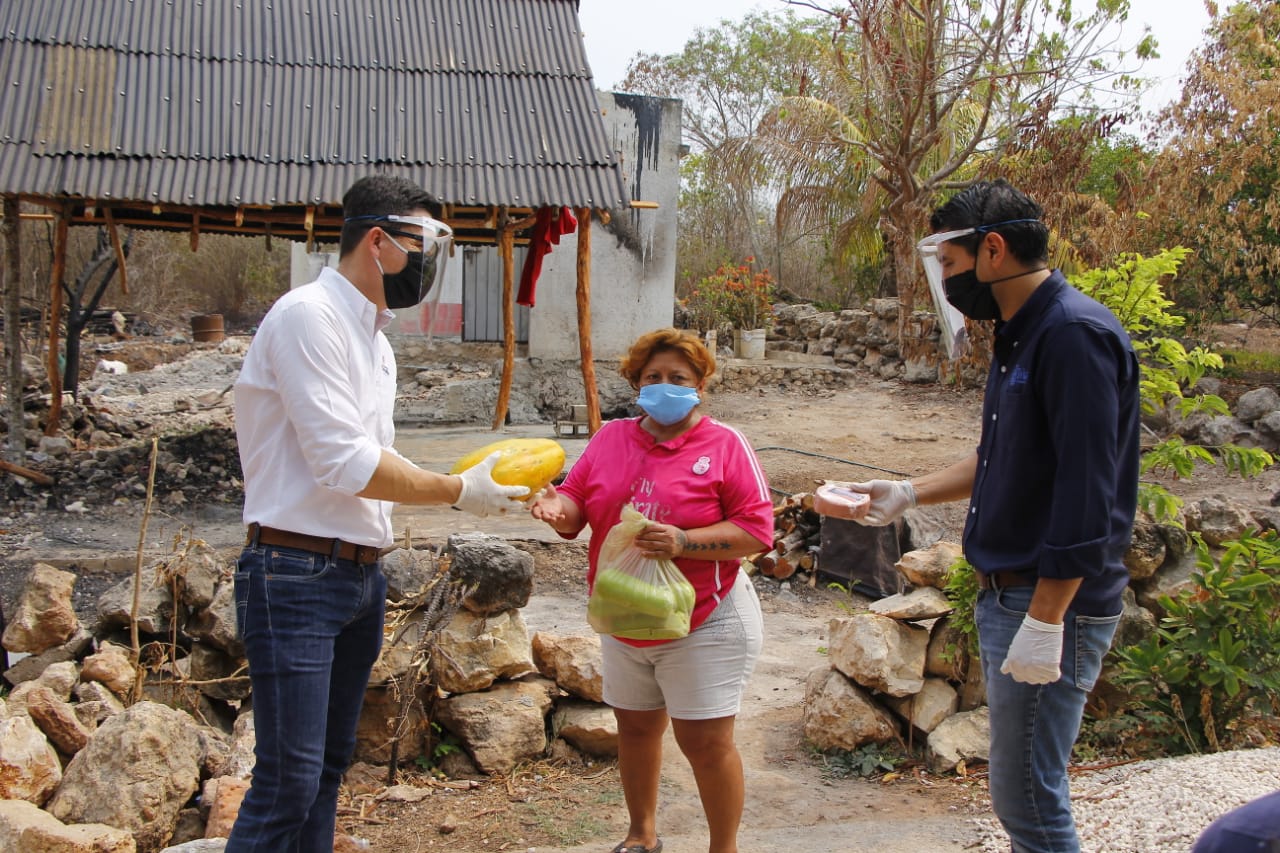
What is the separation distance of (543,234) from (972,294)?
724 cm

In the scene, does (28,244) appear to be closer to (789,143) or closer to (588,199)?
(789,143)

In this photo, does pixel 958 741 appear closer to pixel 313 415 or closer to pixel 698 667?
pixel 698 667

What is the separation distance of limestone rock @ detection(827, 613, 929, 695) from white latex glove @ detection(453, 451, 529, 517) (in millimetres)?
2324

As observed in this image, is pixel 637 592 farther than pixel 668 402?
No

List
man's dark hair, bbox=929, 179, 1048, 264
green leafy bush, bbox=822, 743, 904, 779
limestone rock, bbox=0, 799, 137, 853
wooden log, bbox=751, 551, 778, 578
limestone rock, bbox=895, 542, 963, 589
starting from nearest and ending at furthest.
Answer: man's dark hair, bbox=929, 179, 1048, 264 < limestone rock, bbox=0, 799, 137, 853 < green leafy bush, bbox=822, 743, 904, 779 < limestone rock, bbox=895, 542, 963, 589 < wooden log, bbox=751, 551, 778, 578

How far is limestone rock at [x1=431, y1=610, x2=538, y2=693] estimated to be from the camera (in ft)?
14.6

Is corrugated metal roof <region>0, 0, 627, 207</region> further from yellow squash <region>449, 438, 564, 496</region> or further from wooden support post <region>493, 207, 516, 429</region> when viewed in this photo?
yellow squash <region>449, 438, 564, 496</region>

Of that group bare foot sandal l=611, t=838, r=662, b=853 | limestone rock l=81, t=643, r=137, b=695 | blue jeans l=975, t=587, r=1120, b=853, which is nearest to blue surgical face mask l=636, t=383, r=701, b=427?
blue jeans l=975, t=587, r=1120, b=853

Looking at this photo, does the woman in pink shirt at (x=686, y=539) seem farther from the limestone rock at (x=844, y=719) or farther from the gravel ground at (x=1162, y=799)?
the limestone rock at (x=844, y=719)

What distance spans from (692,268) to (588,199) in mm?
17364

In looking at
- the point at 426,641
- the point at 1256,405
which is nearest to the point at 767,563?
the point at 426,641

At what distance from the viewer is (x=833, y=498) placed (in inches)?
126

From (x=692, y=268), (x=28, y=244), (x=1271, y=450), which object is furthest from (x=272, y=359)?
(x=692, y=268)

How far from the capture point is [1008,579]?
2477 millimetres
